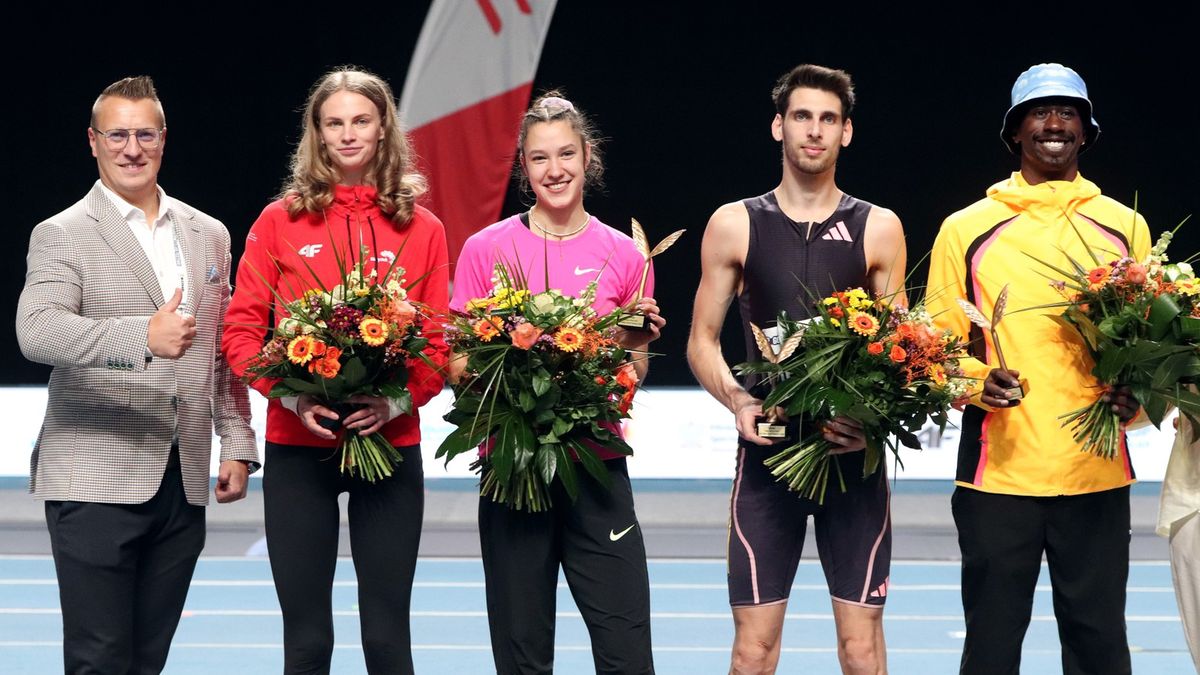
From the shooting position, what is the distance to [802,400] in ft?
12.0

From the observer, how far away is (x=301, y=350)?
3432 mm

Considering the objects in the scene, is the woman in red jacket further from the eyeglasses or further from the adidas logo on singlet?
the adidas logo on singlet

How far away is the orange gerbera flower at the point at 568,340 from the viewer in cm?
346

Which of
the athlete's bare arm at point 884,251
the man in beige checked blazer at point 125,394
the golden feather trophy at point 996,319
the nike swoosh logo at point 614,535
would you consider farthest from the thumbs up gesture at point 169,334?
the golden feather trophy at point 996,319

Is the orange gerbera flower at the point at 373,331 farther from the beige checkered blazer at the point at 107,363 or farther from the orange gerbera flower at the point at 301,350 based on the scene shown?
the beige checkered blazer at the point at 107,363

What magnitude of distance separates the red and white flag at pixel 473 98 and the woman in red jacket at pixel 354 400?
19.3 ft

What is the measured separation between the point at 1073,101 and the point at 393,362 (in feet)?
6.26

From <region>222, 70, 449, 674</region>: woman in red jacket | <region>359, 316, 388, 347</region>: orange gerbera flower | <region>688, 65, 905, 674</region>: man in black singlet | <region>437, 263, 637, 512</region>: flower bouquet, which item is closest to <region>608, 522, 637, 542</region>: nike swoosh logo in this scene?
<region>437, 263, 637, 512</region>: flower bouquet

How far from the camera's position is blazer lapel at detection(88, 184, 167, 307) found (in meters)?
3.75

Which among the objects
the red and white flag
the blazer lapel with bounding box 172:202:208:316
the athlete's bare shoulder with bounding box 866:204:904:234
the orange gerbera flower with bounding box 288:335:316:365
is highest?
the red and white flag

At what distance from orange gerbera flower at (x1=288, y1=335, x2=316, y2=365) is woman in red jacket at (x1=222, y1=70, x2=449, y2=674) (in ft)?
0.50

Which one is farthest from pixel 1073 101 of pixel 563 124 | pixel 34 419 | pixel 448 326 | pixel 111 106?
pixel 34 419

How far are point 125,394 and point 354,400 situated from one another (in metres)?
0.65

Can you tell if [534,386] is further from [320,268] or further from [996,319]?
[996,319]
